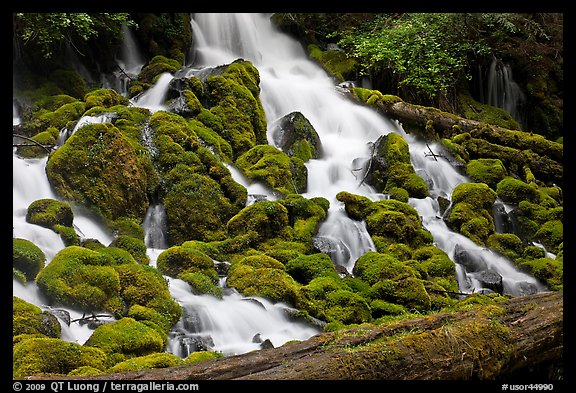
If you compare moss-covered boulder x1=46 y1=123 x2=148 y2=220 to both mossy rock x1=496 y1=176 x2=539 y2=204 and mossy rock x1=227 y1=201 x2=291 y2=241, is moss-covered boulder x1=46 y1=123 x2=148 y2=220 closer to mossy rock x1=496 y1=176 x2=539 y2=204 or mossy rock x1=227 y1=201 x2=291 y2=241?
mossy rock x1=227 y1=201 x2=291 y2=241

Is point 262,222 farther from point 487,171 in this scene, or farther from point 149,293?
point 487,171

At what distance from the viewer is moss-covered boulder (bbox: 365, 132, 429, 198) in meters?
12.6

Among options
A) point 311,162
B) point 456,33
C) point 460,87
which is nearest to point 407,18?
point 456,33

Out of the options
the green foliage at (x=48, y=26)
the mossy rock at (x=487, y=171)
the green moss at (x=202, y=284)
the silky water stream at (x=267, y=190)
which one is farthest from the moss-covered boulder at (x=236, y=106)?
the mossy rock at (x=487, y=171)

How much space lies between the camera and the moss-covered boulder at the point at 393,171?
1256 centimetres

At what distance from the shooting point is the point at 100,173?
366 inches

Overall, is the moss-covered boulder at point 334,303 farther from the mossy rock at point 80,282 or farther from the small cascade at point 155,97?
the small cascade at point 155,97

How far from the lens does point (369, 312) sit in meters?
7.84

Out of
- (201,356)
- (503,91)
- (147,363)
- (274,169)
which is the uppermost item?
(147,363)

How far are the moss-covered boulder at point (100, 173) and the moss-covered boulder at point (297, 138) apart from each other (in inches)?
183

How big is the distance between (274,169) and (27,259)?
6.03 m

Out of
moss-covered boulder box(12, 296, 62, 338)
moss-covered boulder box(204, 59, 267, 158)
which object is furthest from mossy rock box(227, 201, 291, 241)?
moss-covered boulder box(12, 296, 62, 338)

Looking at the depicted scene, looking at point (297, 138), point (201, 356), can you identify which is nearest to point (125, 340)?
point (201, 356)
